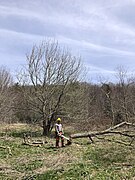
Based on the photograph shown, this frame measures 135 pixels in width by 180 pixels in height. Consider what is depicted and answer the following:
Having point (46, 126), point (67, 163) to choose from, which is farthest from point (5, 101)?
point (67, 163)

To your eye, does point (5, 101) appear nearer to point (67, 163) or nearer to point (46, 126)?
point (46, 126)

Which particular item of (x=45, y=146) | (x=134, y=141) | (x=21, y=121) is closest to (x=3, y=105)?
(x=21, y=121)

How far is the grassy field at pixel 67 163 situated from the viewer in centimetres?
840

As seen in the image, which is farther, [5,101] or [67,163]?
[5,101]

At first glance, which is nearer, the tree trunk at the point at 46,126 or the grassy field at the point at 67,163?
the grassy field at the point at 67,163

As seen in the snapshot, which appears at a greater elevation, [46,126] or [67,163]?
[46,126]

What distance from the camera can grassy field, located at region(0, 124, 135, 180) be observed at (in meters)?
8.40

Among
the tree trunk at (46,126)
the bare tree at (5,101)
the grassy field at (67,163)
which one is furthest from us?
the bare tree at (5,101)

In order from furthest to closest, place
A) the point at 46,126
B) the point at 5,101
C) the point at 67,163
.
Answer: the point at 5,101 < the point at 46,126 < the point at 67,163

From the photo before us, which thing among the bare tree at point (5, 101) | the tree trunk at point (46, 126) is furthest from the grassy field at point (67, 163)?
the bare tree at point (5, 101)

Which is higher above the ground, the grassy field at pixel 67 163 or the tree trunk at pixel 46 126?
the tree trunk at pixel 46 126

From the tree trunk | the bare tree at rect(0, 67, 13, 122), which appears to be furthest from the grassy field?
the bare tree at rect(0, 67, 13, 122)

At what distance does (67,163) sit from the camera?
1002 centimetres

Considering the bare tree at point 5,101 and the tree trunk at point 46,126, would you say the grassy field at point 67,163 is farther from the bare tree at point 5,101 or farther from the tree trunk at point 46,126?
the bare tree at point 5,101
